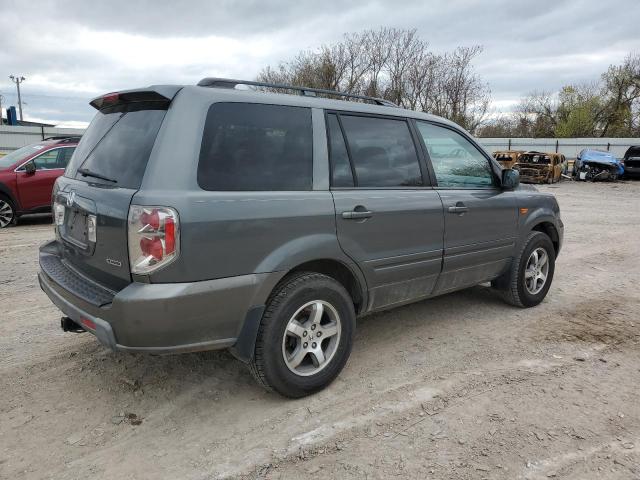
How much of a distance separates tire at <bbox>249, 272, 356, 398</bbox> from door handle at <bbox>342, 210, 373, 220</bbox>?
41 cm

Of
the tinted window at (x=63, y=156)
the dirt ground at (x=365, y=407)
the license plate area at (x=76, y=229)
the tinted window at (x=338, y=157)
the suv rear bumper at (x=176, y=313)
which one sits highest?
the tinted window at (x=63, y=156)

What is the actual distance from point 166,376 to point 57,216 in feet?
4.33

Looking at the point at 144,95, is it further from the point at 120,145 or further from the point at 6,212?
the point at 6,212

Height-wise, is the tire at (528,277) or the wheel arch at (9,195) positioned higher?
the wheel arch at (9,195)

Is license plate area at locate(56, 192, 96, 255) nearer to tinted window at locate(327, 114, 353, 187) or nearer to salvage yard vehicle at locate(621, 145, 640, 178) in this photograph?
tinted window at locate(327, 114, 353, 187)

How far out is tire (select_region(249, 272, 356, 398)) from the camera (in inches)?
111

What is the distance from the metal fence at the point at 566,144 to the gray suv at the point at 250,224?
2930 centimetres

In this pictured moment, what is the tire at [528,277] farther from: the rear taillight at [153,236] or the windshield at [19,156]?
the windshield at [19,156]

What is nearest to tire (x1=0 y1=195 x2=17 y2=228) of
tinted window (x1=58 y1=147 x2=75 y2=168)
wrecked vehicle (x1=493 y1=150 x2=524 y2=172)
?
tinted window (x1=58 y1=147 x2=75 y2=168)

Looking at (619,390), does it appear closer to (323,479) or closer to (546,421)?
(546,421)

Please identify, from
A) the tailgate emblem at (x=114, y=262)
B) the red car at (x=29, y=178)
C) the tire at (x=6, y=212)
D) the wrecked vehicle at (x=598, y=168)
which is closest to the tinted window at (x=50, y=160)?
the red car at (x=29, y=178)

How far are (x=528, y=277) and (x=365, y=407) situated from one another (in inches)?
103

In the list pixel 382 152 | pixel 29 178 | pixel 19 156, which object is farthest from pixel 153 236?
pixel 19 156

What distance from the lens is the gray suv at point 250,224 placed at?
2480 mm
